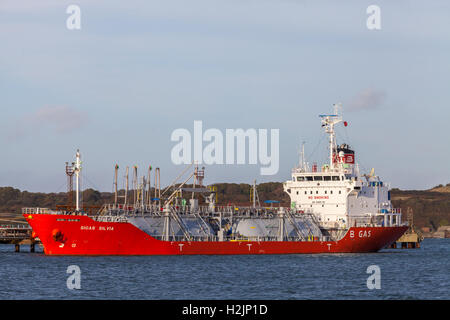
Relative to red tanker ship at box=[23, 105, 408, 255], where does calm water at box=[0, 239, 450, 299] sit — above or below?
below

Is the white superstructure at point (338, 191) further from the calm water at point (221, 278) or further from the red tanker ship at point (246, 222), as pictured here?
the calm water at point (221, 278)

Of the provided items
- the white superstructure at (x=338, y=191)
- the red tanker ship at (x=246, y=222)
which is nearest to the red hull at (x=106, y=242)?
the red tanker ship at (x=246, y=222)

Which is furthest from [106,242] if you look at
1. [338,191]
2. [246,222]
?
[338,191]

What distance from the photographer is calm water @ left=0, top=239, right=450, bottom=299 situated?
44.1 metres

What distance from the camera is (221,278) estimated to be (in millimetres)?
51844

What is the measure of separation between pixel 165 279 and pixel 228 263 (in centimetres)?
1350

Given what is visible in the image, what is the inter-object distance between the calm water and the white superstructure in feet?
29.6

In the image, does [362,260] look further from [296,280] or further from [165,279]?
[165,279]

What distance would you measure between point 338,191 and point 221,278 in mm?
28974

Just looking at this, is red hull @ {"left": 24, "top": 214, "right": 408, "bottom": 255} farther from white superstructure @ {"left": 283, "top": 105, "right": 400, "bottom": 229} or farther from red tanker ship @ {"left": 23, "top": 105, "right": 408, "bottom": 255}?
white superstructure @ {"left": 283, "top": 105, "right": 400, "bottom": 229}

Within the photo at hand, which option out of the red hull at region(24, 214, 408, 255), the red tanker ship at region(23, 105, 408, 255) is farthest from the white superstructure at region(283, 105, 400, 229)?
the red hull at region(24, 214, 408, 255)

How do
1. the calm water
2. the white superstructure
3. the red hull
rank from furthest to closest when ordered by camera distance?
the white superstructure < the red hull < the calm water

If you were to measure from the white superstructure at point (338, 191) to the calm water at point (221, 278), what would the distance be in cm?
902

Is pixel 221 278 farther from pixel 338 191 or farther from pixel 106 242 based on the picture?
pixel 338 191
